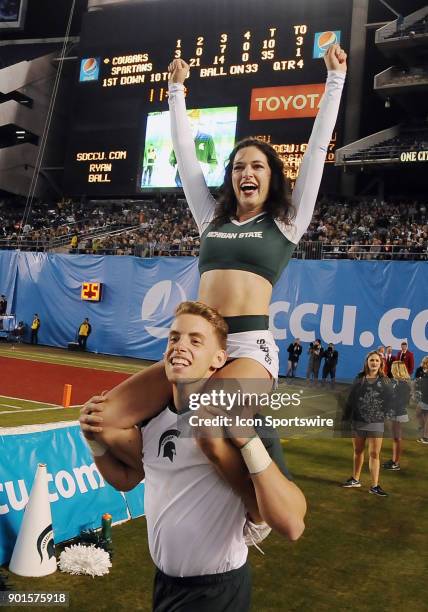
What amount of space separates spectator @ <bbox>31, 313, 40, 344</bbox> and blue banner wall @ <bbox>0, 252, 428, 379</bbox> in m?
0.20

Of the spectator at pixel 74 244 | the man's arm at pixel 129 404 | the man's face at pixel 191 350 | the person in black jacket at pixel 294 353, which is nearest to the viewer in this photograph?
the man's face at pixel 191 350

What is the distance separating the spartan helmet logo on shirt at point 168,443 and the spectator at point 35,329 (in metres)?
23.7

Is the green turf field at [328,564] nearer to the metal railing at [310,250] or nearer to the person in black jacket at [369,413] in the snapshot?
the person in black jacket at [369,413]

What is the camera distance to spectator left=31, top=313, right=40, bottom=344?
2466 cm

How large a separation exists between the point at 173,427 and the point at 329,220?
22.8 meters

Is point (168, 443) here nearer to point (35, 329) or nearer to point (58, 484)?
point (58, 484)

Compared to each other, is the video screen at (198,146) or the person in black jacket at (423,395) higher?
the video screen at (198,146)

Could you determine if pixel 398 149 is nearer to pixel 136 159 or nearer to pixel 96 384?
pixel 136 159

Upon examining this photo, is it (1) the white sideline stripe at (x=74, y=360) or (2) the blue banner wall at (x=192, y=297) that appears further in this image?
(1) the white sideline stripe at (x=74, y=360)

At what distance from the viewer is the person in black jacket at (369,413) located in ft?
24.9

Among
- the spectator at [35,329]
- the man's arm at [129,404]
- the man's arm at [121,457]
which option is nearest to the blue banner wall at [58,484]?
the man's arm at [121,457]

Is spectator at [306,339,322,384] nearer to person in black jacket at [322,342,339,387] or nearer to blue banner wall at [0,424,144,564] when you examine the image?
person in black jacket at [322,342,339,387]

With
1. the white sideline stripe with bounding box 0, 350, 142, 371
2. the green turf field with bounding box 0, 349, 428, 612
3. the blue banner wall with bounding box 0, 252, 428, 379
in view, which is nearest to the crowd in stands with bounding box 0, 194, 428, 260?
the blue banner wall with bounding box 0, 252, 428, 379

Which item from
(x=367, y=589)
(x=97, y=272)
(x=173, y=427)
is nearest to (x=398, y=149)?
(x=97, y=272)
